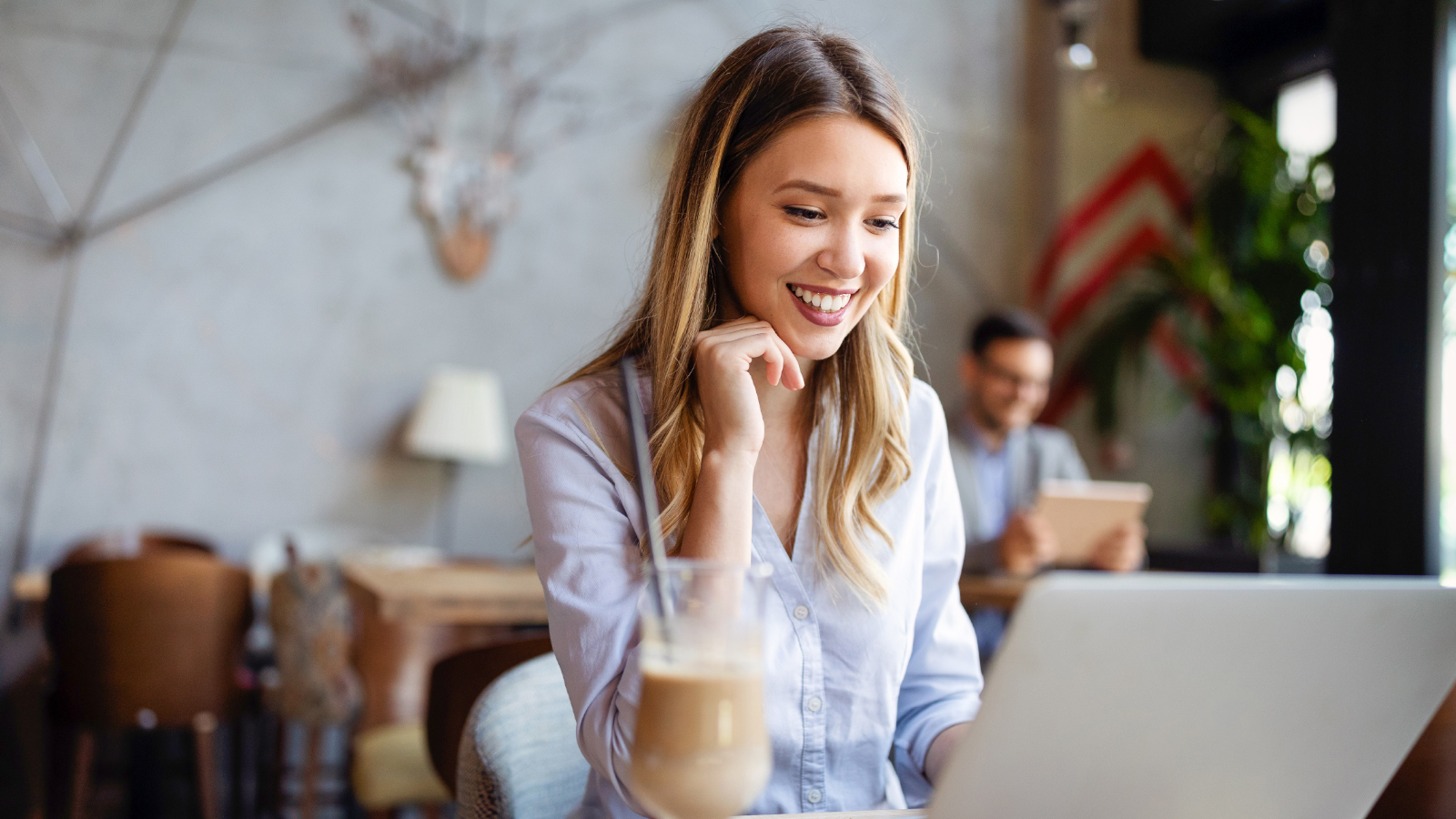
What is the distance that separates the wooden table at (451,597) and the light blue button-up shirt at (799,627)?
1.34 m

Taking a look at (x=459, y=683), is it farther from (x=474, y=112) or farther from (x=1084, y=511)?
(x=474, y=112)

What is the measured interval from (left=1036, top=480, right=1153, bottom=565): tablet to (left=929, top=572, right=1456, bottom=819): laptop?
6.96ft

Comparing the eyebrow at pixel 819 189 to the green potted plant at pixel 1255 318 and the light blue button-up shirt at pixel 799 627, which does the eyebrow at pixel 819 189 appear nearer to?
the light blue button-up shirt at pixel 799 627

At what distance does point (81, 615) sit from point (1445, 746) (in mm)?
3012

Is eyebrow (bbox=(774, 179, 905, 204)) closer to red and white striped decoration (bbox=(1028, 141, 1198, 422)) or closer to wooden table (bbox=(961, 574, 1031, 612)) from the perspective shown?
wooden table (bbox=(961, 574, 1031, 612))

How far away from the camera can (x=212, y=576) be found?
2.93 metres

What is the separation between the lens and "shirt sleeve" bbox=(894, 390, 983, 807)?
1285mm

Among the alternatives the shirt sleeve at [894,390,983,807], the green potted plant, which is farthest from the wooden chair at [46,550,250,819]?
the green potted plant

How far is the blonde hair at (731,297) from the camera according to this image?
121 centimetres

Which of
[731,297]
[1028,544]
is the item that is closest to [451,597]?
[1028,544]

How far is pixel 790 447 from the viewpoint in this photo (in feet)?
4.45

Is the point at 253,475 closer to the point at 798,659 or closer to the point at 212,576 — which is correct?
the point at 212,576

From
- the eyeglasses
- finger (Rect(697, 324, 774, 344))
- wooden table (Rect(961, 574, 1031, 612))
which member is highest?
the eyeglasses

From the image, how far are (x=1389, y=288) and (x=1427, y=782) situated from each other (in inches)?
74.0
